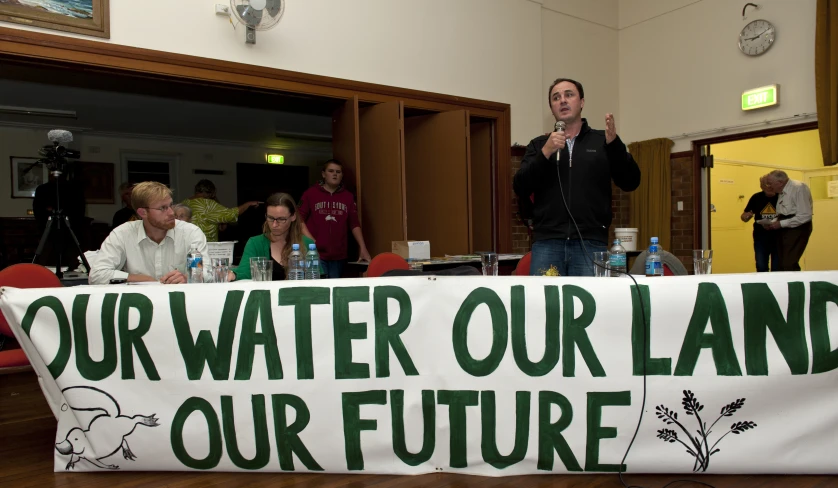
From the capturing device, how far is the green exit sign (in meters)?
5.23

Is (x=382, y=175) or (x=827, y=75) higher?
(x=827, y=75)

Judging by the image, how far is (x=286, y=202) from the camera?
9.33ft

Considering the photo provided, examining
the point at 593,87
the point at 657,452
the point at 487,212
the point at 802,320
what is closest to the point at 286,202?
the point at 657,452

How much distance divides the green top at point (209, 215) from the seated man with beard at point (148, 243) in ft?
7.91

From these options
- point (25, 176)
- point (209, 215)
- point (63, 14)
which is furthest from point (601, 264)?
point (25, 176)

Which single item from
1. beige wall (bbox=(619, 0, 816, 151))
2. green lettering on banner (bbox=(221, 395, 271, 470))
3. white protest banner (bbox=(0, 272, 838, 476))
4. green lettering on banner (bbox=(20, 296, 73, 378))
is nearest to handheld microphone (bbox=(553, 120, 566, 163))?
white protest banner (bbox=(0, 272, 838, 476))

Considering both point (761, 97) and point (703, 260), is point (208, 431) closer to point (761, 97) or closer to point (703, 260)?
point (703, 260)

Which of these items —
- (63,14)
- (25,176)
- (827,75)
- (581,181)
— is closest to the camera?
(581,181)

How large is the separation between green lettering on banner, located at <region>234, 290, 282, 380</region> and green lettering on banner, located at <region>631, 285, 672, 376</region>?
121cm

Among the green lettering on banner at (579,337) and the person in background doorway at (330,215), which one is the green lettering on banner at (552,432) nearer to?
the green lettering on banner at (579,337)

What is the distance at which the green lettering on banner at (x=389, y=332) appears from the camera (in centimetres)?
189

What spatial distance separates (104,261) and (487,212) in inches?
148

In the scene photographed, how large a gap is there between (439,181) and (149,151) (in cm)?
682

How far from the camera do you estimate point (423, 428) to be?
1884 mm
